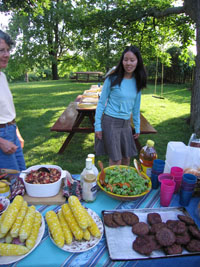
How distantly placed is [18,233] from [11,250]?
0.08 m

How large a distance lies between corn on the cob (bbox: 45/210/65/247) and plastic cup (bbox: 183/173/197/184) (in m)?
0.91

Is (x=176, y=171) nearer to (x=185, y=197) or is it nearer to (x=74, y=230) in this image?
(x=185, y=197)

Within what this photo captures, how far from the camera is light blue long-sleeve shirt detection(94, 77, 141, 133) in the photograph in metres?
2.22

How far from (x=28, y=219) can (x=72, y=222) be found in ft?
0.82

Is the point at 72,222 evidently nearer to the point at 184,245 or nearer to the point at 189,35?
the point at 184,245

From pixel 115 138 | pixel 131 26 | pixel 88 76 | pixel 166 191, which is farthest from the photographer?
pixel 88 76

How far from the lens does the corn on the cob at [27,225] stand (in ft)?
3.35

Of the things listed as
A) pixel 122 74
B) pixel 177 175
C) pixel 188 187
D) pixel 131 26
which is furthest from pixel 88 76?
pixel 188 187

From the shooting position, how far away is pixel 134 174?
1593 millimetres

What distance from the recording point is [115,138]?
7.89 feet

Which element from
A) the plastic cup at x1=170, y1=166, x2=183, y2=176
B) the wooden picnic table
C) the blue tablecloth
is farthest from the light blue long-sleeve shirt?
the wooden picnic table

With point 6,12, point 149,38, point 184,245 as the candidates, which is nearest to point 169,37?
point 149,38

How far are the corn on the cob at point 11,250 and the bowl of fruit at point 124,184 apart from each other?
0.63 metres

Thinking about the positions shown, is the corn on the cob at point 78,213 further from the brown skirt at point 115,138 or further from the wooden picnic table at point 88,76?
the wooden picnic table at point 88,76
